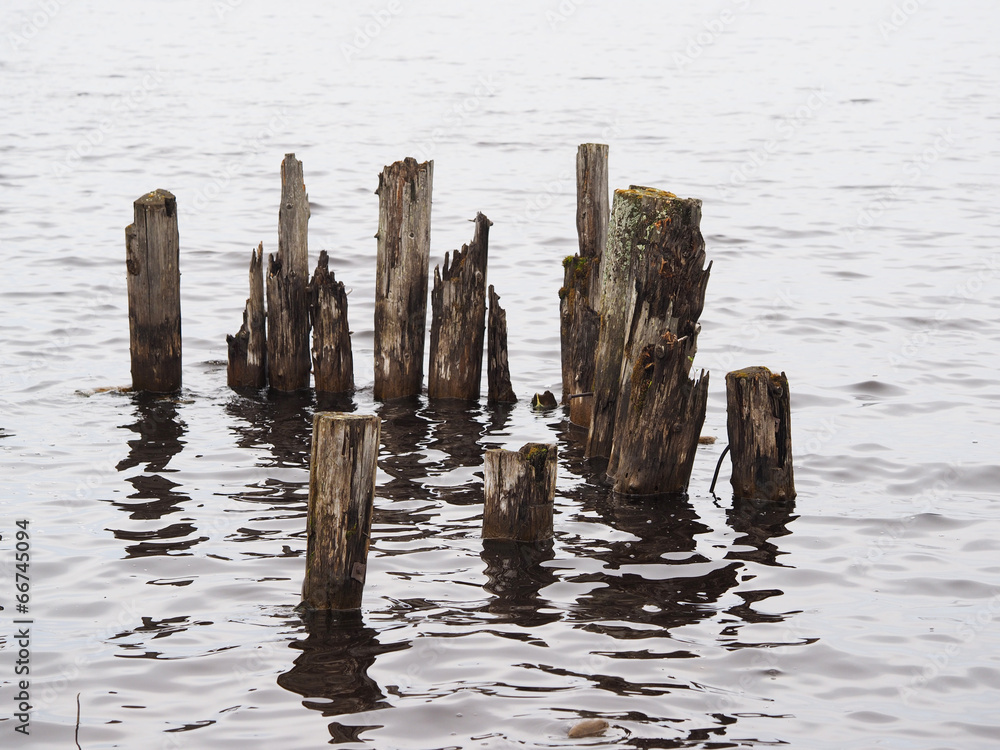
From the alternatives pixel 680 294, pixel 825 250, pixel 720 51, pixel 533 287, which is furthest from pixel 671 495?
pixel 720 51

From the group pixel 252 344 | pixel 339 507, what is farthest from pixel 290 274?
pixel 339 507

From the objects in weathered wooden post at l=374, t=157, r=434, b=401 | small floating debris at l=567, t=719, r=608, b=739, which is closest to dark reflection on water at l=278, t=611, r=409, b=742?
small floating debris at l=567, t=719, r=608, b=739

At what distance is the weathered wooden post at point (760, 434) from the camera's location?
8.80m

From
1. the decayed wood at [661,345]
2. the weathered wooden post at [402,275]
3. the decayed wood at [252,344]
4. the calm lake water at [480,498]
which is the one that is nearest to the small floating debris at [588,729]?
the calm lake water at [480,498]

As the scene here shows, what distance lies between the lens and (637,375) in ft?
29.2

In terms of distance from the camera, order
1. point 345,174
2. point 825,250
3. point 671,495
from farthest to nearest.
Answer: point 345,174, point 825,250, point 671,495

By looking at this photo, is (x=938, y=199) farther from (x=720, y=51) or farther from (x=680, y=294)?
(x=720, y=51)

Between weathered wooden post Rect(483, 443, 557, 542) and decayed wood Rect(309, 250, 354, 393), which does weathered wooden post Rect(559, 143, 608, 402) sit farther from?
weathered wooden post Rect(483, 443, 557, 542)

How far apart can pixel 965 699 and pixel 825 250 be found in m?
14.3

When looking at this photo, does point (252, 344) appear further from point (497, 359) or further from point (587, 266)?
point (587, 266)

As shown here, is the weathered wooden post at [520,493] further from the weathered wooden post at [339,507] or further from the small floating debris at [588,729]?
the small floating debris at [588,729]

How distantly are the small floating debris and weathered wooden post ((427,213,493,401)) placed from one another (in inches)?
218

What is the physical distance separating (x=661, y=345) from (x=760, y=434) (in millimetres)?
1121

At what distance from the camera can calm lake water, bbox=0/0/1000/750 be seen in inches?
255
